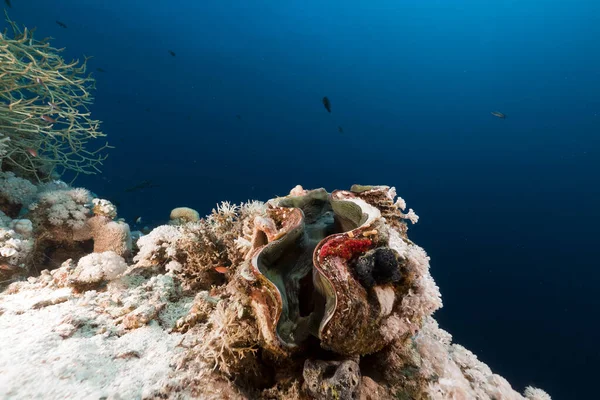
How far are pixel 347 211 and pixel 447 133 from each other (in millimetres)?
54943

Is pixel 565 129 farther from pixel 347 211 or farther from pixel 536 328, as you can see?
pixel 347 211

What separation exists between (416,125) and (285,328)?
2312 inches

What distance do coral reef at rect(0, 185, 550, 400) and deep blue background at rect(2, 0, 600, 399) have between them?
23516mm

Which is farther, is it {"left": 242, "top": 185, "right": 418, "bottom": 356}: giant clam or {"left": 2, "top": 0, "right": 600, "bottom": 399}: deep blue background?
{"left": 2, "top": 0, "right": 600, "bottom": 399}: deep blue background

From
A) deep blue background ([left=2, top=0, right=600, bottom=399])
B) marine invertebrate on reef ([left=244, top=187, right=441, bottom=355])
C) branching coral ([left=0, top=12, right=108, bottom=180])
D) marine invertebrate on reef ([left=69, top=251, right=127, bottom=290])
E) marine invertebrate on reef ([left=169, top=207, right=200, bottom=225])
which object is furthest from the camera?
deep blue background ([left=2, top=0, right=600, bottom=399])

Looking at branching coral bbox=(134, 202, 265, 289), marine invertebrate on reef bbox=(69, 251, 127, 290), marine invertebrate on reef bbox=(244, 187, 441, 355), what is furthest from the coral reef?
branching coral bbox=(134, 202, 265, 289)

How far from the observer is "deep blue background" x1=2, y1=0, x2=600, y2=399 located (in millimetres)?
22797

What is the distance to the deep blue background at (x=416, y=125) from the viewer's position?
22797 millimetres

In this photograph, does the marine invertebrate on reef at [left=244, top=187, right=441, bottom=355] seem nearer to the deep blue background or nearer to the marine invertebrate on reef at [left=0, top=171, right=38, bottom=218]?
the marine invertebrate on reef at [left=0, top=171, right=38, bottom=218]

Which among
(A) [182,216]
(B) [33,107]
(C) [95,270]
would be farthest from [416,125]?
(C) [95,270]

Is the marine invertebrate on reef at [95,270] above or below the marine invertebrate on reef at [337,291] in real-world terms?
below

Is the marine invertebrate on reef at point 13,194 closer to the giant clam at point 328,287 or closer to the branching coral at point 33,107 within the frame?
the branching coral at point 33,107

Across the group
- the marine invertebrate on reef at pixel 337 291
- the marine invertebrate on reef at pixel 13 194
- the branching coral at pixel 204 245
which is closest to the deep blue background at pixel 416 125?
the marine invertebrate on reef at pixel 13 194

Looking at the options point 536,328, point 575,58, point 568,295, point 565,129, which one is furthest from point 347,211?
point 575,58
